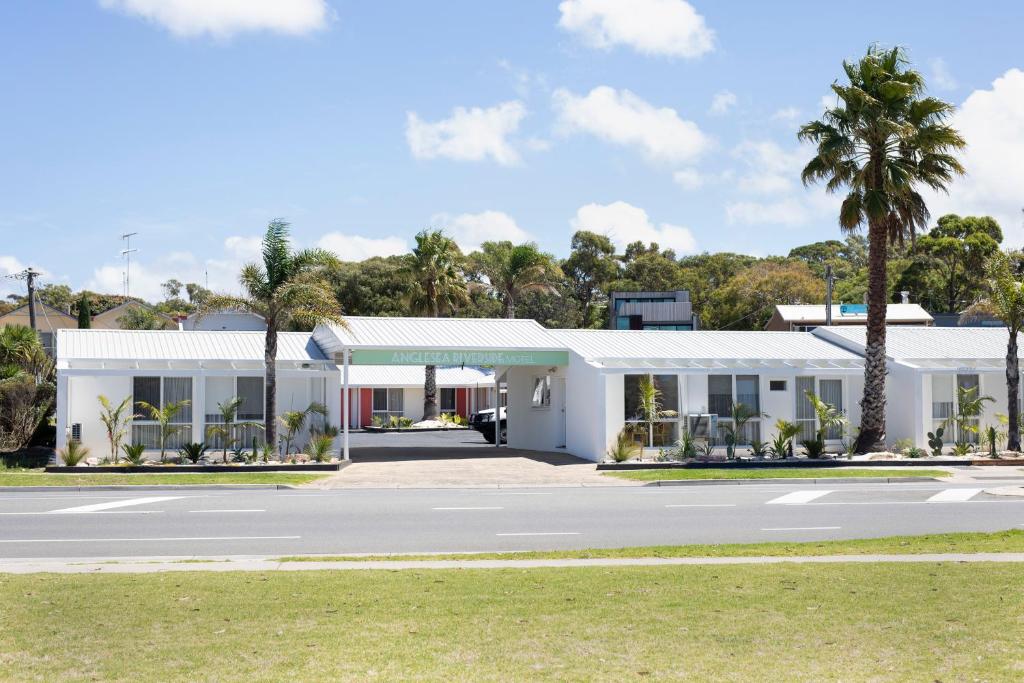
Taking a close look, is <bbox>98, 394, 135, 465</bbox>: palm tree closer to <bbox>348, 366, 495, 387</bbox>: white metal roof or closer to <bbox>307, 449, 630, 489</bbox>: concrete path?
<bbox>307, 449, 630, 489</bbox>: concrete path

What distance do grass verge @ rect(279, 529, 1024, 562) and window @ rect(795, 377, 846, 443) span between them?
18.2 metres

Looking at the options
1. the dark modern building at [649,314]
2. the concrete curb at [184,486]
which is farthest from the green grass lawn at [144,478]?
the dark modern building at [649,314]

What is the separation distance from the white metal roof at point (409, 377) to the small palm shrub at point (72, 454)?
76.6ft

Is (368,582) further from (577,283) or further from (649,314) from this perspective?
(577,283)

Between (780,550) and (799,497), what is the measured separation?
25.8 ft

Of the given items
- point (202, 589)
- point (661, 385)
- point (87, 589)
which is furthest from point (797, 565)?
point (661, 385)

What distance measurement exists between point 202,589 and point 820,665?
17.8 feet

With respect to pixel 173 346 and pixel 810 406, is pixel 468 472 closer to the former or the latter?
pixel 173 346

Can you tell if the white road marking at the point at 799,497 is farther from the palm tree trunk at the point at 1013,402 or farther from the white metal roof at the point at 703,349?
the palm tree trunk at the point at 1013,402

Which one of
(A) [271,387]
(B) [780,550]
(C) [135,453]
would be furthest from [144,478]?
(B) [780,550]

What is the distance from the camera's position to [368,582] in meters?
10.0

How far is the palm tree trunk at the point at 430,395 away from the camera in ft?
162

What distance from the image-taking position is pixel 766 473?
960 inches

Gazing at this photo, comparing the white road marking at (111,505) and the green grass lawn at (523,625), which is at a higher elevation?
the green grass lawn at (523,625)
